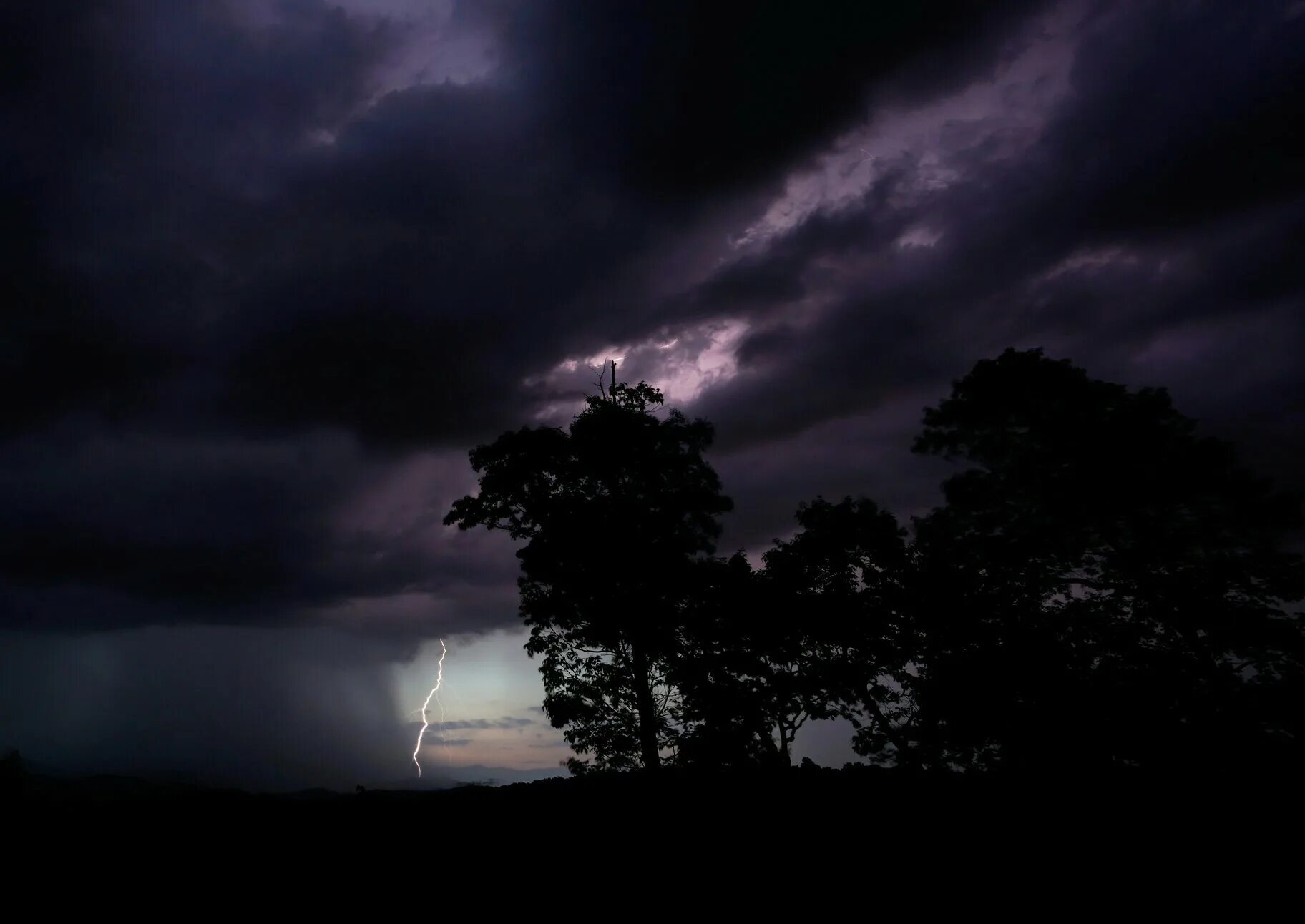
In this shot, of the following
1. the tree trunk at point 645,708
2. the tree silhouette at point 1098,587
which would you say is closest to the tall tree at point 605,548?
the tree trunk at point 645,708

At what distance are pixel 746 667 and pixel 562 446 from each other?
443 inches

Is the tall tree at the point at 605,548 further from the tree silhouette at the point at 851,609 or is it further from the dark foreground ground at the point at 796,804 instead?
the dark foreground ground at the point at 796,804

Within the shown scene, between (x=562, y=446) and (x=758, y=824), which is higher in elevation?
(x=562, y=446)

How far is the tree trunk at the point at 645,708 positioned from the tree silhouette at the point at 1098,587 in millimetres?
9799

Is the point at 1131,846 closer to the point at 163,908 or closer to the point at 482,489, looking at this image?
the point at 163,908

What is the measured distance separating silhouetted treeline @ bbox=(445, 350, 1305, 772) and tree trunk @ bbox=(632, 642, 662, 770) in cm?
8

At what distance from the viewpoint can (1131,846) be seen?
7434 mm

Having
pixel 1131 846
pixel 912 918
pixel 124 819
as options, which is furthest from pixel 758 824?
pixel 124 819

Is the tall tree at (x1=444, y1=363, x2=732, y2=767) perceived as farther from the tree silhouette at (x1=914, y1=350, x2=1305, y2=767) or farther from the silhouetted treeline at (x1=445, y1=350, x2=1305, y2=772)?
the tree silhouette at (x1=914, y1=350, x2=1305, y2=767)

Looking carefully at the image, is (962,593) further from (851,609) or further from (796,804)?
(796,804)

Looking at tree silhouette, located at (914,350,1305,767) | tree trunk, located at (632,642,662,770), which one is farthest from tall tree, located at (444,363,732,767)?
tree silhouette, located at (914,350,1305,767)

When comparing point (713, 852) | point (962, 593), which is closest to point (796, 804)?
point (713, 852)

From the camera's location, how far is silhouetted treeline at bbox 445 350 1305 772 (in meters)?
18.2

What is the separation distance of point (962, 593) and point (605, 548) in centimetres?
1273
